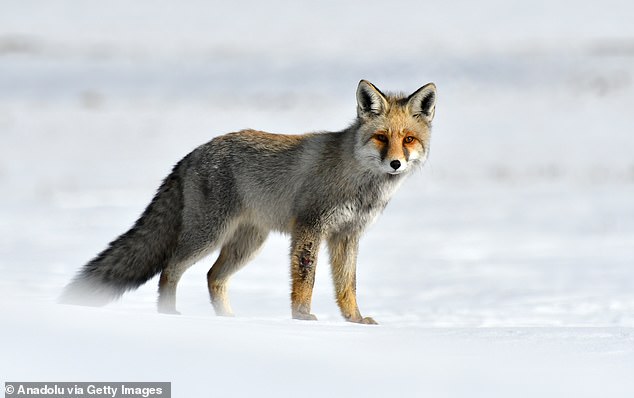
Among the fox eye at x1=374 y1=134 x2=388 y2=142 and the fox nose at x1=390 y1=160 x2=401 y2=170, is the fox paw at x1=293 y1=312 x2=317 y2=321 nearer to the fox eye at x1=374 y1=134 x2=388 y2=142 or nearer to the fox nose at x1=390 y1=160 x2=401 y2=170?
the fox nose at x1=390 y1=160 x2=401 y2=170

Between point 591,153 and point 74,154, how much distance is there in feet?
34.5

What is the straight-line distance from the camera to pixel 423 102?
288 inches

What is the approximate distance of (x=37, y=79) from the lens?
26.2 metres

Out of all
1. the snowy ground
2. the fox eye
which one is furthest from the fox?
the snowy ground

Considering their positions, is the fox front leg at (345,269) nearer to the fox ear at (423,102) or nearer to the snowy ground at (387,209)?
the snowy ground at (387,209)

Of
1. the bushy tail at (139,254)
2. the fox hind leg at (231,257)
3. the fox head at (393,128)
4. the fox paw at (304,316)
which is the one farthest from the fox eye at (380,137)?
the bushy tail at (139,254)

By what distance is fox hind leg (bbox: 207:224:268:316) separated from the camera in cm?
812

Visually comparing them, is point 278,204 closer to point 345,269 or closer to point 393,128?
point 345,269

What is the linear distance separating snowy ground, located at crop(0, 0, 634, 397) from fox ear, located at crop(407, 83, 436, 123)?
167 centimetres

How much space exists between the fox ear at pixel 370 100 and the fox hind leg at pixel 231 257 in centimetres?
146

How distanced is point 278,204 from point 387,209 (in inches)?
315

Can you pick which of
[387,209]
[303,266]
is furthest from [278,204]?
[387,209]

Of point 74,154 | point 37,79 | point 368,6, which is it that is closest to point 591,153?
point 74,154

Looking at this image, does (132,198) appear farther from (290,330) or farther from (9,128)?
(290,330)
